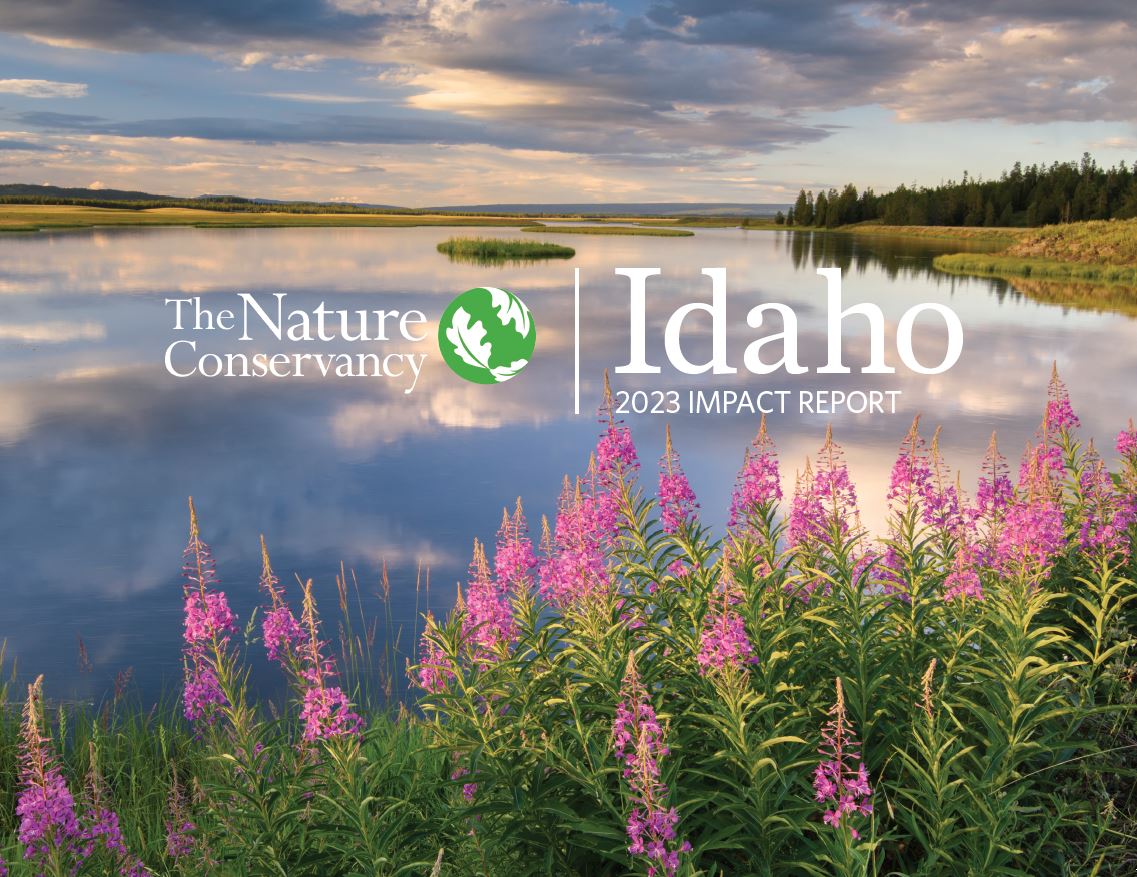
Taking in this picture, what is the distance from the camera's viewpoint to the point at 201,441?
26.0 meters

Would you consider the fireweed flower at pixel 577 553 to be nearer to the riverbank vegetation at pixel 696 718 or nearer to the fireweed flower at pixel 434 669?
the riverbank vegetation at pixel 696 718

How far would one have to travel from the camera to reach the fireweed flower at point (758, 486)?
223 inches

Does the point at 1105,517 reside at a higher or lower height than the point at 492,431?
higher

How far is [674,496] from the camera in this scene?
562cm

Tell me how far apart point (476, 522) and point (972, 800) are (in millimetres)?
14733

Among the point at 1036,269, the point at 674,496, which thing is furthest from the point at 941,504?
the point at 1036,269

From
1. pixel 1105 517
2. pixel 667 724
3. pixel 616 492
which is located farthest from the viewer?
pixel 1105 517

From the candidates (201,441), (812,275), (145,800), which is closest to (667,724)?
(145,800)

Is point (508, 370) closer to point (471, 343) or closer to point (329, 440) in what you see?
point (471, 343)

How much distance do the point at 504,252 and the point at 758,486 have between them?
79.4 m

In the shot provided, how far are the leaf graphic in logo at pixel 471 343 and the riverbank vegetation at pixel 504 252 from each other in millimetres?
40690

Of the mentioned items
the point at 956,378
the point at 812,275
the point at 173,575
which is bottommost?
the point at 173,575

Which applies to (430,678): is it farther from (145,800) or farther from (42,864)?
(145,800)

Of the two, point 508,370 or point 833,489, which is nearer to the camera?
point 833,489
